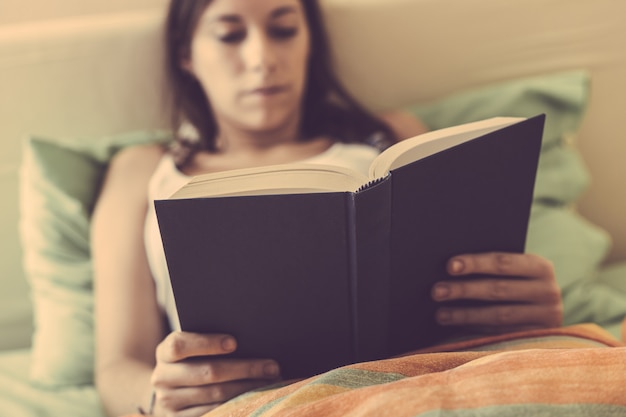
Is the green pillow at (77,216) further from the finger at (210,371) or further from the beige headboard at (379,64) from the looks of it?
the finger at (210,371)

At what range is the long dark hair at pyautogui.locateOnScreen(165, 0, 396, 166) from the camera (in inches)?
41.4

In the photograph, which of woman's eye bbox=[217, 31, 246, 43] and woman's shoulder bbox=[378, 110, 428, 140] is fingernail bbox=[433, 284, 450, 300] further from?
woman's eye bbox=[217, 31, 246, 43]

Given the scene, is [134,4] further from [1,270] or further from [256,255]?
[256,255]

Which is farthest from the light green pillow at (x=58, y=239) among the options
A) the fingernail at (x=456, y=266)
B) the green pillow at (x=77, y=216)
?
the fingernail at (x=456, y=266)

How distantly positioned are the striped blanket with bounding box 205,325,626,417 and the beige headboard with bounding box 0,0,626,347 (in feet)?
2.32

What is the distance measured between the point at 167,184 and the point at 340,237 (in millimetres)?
448

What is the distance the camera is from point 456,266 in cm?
70

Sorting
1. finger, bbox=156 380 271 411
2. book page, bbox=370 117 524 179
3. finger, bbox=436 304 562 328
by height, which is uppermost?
book page, bbox=370 117 524 179

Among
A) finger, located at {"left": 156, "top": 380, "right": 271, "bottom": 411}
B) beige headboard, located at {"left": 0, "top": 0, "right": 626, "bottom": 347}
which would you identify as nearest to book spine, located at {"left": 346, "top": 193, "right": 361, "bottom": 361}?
finger, located at {"left": 156, "top": 380, "right": 271, "bottom": 411}

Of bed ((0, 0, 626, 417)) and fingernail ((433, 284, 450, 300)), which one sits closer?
fingernail ((433, 284, 450, 300))

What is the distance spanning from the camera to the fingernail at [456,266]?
70 cm

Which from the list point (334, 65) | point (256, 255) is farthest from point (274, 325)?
point (334, 65)

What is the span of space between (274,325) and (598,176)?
892mm

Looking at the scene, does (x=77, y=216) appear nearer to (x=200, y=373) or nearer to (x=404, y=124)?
(x=200, y=373)
